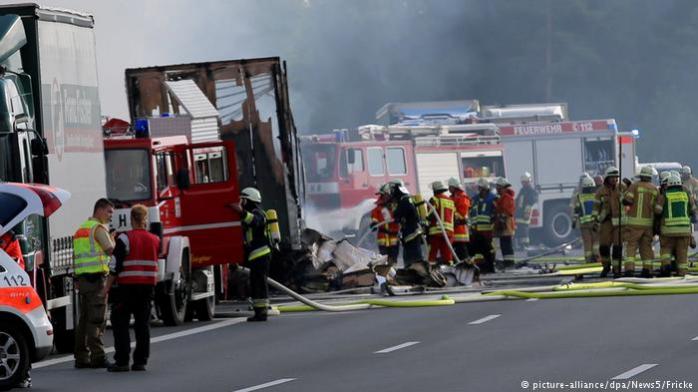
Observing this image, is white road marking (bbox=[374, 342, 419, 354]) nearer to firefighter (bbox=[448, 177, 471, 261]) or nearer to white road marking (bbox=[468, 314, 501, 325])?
white road marking (bbox=[468, 314, 501, 325])

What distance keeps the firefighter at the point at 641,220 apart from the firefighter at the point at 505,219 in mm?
5516

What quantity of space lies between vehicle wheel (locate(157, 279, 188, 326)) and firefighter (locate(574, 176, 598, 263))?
1153 cm

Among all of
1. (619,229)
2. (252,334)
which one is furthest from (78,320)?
(619,229)

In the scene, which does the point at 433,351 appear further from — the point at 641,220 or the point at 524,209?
the point at 524,209

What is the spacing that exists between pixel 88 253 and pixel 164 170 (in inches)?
190

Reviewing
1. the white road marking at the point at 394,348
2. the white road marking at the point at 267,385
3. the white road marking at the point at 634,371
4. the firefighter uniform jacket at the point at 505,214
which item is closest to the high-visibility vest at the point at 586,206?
the firefighter uniform jacket at the point at 505,214

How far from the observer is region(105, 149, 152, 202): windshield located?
20.3 m

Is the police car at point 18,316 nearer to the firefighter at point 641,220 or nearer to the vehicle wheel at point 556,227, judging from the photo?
the firefighter at point 641,220

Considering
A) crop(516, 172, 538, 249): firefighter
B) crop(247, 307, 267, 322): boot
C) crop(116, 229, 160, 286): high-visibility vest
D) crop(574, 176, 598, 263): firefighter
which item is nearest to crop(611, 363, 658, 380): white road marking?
crop(116, 229, 160, 286): high-visibility vest

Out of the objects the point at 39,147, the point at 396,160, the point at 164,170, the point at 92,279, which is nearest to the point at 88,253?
the point at 92,279

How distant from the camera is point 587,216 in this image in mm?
31203

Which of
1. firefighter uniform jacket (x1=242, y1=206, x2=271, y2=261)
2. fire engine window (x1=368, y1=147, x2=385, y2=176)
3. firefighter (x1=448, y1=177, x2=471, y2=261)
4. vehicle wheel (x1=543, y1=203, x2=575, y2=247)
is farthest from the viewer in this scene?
vehicle wheel (x1=543, y1=203, x2=575, y2=247)

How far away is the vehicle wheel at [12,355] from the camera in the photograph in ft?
46.9

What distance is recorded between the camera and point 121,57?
3409 centimetres
